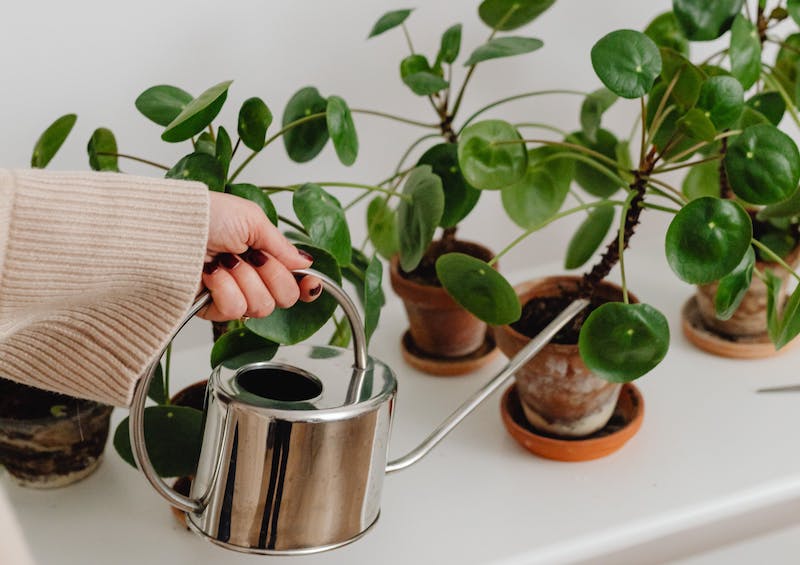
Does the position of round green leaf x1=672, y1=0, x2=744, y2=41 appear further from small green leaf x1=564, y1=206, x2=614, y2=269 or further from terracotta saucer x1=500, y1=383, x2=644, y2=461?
terracotta saucer x1=500, y1=383, x2=644, y2=461

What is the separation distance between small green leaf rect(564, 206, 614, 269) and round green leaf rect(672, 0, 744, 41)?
0.78 ft

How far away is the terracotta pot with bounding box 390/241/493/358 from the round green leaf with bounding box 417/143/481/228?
15cm

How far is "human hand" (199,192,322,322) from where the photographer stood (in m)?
0.78

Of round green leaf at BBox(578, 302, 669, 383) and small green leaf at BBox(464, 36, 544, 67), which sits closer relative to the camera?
round green leaf at BBox(578, 302, 669, 383)

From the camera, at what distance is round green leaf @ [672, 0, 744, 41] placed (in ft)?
3.53

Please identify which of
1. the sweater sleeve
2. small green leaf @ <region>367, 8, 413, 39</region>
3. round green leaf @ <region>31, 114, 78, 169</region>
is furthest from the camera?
small green leaf @ <region>367, 8, 413, 39</region>

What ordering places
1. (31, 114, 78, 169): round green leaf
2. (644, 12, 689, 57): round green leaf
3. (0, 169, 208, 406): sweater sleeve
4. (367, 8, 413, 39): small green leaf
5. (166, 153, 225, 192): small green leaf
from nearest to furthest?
(0, 169, 208, 406): sweater sleeve → (166, 153, 225, 192): small green leaf → (31, 114, 78, 169): round green leaf → (367, 8, 413, 39): small green leaf → (644, 12, 689, 57): round green leaf

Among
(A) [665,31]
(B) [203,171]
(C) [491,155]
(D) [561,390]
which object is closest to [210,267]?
(B) [203,171]

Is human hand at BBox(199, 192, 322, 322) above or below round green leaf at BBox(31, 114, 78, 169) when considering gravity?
below

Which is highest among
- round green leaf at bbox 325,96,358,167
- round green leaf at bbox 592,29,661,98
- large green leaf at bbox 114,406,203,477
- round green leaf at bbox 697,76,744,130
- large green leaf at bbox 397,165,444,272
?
round green leaf at bbox 592,29,661,98

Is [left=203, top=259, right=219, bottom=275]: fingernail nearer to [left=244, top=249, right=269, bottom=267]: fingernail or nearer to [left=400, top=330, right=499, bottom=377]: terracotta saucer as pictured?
Answer: [left=244, top=249, right=269, bottom=267]: fingernail

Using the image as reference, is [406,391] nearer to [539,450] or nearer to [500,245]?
[539,450]

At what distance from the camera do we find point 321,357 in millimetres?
842

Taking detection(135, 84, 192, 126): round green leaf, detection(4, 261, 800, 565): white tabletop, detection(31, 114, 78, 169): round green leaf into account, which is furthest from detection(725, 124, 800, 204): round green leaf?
detection(31, 114, 78, 169): round green leaf
